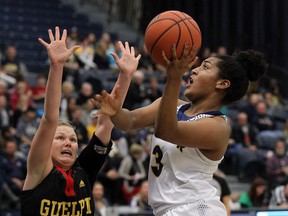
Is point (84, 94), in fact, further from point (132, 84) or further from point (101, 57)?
point (101, 57)

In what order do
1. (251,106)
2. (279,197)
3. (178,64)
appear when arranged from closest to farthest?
(178,64) → (279,197) → (251,106)

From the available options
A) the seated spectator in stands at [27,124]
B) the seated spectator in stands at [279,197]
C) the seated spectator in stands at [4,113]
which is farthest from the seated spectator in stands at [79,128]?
the seated spectator in stands at [279,197]

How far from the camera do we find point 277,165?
12.6 metres

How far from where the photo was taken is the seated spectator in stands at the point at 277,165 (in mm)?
12250

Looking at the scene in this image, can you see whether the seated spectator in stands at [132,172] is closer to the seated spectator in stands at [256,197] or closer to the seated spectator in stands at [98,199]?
the seated spectator in stands at [98,199]

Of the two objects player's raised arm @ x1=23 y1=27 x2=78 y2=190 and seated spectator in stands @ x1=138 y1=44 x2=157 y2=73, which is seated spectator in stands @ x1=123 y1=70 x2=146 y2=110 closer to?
seated spectator in stands @ x1=138 y1=44 x2=157 y2=73

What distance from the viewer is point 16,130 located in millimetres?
11523

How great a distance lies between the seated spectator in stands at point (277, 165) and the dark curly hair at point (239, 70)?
741 cm

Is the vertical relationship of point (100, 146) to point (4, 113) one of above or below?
above

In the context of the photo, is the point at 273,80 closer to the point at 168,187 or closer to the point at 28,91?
the point at 28,91

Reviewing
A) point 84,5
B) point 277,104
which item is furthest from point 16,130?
point 84,5

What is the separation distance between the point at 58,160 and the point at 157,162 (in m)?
0.60

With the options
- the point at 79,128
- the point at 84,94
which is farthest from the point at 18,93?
the point at 79,128

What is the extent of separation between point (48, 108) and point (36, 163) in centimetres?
33
